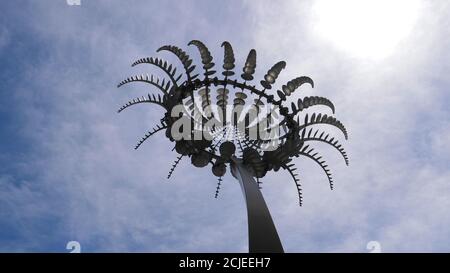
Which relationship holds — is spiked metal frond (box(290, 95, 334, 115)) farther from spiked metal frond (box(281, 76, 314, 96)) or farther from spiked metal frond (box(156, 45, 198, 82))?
spiked metal frond (box(156, 45, 198, 82))

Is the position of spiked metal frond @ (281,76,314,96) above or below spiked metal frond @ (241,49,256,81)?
below

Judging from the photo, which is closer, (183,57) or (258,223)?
(258,223)

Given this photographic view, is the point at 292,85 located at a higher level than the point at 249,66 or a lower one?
lower

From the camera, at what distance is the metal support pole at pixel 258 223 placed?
24.0ft

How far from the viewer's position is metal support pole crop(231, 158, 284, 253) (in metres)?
7.31

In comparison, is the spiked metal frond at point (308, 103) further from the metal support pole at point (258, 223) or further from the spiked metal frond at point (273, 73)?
the metal support pole at point (258, 223)

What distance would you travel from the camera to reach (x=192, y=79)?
11273 mm

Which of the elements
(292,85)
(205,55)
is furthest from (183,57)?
(292,85)

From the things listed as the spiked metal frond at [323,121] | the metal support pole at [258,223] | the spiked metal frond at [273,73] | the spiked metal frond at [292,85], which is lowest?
the metal support pole at [258,223]

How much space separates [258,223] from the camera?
317 inches

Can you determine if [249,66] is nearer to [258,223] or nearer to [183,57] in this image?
[183,57]

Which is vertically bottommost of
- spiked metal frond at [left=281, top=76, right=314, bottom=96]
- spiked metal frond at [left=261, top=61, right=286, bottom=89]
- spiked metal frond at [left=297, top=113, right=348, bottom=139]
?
spiked metal frond at [left=297, top=113, right=348, bottom=139]

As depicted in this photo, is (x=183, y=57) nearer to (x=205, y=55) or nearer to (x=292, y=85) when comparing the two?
(x=205, y=55)

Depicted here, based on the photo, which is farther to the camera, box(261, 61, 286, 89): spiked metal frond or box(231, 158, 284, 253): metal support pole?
box(261, 61, 286, 89): spiked metal frond
